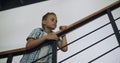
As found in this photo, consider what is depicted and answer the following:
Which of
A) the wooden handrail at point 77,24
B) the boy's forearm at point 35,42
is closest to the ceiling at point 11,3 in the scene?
the boy's forearm at point 35,42

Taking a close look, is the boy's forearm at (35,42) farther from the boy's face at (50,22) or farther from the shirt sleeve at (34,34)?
the boy's face at (50,22)

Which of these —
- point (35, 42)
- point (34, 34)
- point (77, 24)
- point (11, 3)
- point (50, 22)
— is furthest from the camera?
point (11, 3)

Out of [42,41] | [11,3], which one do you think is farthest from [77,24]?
[11,3]

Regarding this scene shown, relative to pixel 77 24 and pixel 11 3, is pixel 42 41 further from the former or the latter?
pixel 11 3

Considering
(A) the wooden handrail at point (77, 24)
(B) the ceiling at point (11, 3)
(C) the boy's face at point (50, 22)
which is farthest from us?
(B) the ceiling at point (11, 3)

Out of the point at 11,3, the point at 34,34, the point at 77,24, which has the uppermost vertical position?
the point at 77,24

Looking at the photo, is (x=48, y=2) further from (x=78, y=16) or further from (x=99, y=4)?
(x=99, y=4)

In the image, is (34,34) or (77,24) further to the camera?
(34,34)

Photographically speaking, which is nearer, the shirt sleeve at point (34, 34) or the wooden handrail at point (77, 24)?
the wooden handrail at point (77, 24)

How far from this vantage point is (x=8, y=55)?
4.49 feet

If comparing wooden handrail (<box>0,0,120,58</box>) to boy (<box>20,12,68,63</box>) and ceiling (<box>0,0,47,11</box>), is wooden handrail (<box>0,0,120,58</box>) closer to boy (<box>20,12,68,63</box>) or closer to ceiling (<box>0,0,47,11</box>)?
boy (<box>20,12,68,63</box>)

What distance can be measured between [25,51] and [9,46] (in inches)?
98.3

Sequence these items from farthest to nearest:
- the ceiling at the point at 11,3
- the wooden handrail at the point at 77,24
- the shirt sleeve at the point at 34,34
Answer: the ceiling at the point at 11,3 → the shirt sleeve at the point at 34,34 → the wooden handrail at the point at 77,24

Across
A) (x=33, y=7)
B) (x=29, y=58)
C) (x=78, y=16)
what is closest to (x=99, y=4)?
(x=78, y=16)
